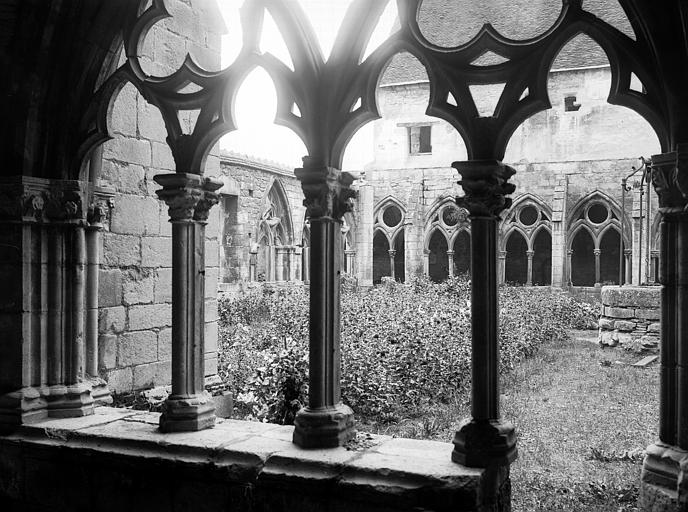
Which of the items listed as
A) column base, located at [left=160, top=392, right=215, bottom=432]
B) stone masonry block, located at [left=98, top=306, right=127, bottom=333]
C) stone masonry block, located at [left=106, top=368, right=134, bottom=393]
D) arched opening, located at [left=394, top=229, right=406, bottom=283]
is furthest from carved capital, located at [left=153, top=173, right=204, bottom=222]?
arched opening, located at [left=394, top=229, right=406, bottom=283]

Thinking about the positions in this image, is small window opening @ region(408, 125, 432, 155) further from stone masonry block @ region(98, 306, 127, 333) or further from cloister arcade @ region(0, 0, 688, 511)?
cloister arcade @ region(0, 0, 688, 511)

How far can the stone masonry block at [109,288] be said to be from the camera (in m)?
4.46

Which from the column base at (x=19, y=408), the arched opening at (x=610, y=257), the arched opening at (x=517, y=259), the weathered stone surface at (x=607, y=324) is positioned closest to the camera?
the column base at (x=19, y=408)

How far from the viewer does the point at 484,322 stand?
265cm

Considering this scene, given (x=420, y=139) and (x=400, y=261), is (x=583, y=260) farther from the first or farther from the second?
(x=420, y=139)

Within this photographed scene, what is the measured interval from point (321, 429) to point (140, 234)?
2459 millimetres

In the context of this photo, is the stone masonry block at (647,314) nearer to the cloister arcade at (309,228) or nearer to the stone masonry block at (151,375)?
the stone masonry block at (151,375)

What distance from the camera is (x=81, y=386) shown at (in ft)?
11.9

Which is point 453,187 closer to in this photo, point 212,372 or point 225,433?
point 212,372

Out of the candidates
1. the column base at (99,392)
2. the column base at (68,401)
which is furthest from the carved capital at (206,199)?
the column base at (99,392)

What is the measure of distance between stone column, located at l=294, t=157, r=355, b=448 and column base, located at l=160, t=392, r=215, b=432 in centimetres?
54

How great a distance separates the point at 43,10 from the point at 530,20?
15942 millimetres

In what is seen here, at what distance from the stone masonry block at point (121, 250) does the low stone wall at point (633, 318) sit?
728 centimetres

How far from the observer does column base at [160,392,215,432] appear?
125 inches
